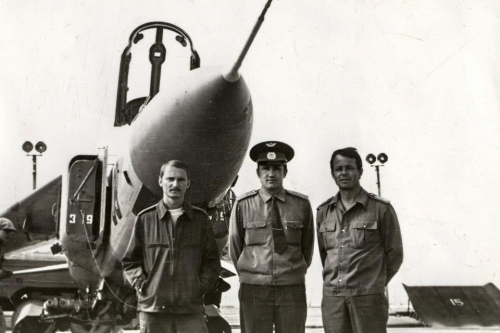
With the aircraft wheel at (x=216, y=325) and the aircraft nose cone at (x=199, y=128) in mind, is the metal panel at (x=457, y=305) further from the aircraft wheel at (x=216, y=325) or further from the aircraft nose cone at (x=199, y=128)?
the aircraft nose cone at (x=199, y=128)

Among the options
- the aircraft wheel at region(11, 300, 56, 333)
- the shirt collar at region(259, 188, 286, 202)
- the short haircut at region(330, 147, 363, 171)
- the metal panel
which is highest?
the short haircut at region(330, 147, 363, 171)

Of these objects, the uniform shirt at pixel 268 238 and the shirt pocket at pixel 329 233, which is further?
the shirt pocket at pixel 329 233

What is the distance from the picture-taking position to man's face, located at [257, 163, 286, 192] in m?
4.07

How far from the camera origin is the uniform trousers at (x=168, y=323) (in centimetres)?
342

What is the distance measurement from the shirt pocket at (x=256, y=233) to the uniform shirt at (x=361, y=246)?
0.47m

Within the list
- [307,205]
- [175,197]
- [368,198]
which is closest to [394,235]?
[368,198]

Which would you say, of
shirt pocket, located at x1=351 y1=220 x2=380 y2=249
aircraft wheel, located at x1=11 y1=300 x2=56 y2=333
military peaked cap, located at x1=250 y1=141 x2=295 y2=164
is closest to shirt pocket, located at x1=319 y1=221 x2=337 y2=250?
shirt pocket, located at x1=351 y1=220 x2=380 y2=249

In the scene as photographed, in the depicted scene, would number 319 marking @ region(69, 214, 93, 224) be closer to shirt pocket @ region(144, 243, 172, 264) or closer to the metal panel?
shirt pocket @ region(144, 243, 172, 264)

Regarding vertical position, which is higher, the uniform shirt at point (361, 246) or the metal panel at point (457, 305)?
the uniform shirt at point (361, 246)

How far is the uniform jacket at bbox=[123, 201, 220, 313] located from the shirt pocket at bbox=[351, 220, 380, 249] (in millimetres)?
1033

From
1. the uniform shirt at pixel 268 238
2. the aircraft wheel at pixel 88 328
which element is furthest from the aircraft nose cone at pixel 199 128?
the aircraft wheel at pixel 88 328

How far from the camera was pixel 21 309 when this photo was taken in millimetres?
7828

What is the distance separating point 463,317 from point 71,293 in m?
8.56

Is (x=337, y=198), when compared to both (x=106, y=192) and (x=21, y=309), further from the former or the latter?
(x=21, y=309)
